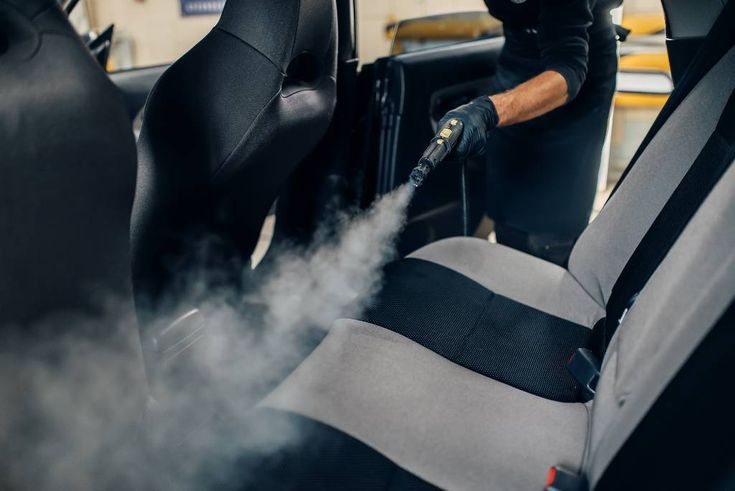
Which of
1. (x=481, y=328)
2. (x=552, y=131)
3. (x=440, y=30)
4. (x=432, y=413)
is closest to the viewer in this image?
(x=432, y=413)

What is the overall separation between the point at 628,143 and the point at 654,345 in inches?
136

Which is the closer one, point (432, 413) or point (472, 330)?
point (432, 413)

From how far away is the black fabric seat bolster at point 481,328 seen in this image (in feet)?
4.01

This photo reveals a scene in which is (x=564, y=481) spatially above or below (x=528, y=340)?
above

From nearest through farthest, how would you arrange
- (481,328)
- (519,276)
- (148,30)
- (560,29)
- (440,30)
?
(481,328) → (519,276) → (560,29) → (440,30) → (148,30)

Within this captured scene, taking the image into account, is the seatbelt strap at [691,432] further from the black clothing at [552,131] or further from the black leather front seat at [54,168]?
the black clothing at [552,131]

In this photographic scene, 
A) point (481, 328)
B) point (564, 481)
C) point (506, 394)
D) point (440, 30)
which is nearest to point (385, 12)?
point (440, 30)

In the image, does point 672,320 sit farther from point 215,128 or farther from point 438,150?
point 215,128

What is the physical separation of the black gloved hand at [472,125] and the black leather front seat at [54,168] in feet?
2.49

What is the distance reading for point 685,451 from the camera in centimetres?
74

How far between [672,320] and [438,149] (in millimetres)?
664

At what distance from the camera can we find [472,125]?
145cm

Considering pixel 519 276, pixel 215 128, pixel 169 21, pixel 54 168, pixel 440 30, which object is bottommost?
pixel 169 21

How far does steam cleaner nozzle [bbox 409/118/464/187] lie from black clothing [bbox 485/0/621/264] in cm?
45
